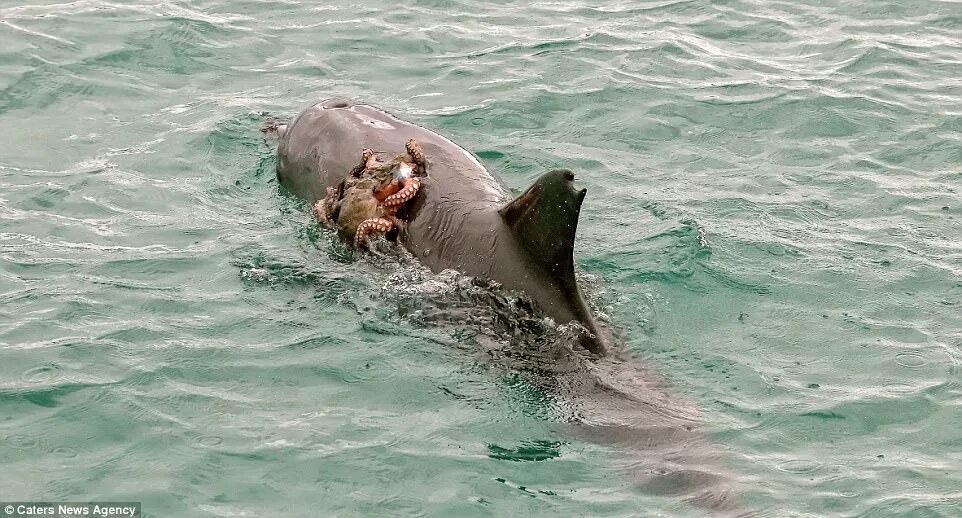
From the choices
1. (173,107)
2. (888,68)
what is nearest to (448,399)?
(173,107)

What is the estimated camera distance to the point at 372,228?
980 centimetres

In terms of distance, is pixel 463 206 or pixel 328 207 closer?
pixel 463 206

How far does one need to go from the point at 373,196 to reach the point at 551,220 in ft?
7.37

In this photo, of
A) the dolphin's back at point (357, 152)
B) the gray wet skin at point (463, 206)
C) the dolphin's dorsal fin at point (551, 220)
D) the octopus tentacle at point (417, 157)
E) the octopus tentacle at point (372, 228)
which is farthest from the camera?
the octopus tentacle at point (417, 157)

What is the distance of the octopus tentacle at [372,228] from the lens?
32.1 feet

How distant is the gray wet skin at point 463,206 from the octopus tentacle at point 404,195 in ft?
0.30

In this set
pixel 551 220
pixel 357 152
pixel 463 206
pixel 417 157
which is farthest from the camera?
pixel 357 152

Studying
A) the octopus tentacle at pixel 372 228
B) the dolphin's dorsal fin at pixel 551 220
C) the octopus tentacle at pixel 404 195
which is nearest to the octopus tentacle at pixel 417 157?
the octopus tentacle at pixel 404 195

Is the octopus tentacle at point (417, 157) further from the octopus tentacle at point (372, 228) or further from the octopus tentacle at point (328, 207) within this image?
the octopus tentacle at point (328, 207)

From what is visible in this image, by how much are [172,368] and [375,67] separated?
7.91m

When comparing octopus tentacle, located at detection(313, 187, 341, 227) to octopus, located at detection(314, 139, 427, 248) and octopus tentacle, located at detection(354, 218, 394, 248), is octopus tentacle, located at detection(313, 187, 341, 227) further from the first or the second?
octopus tentacle, located at detection(354, 218, 394, 248)

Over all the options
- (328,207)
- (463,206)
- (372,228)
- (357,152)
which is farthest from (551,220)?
(357,152)

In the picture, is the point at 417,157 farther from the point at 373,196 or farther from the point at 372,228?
the point at 372,228

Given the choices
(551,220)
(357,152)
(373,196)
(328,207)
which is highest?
(551,220)
